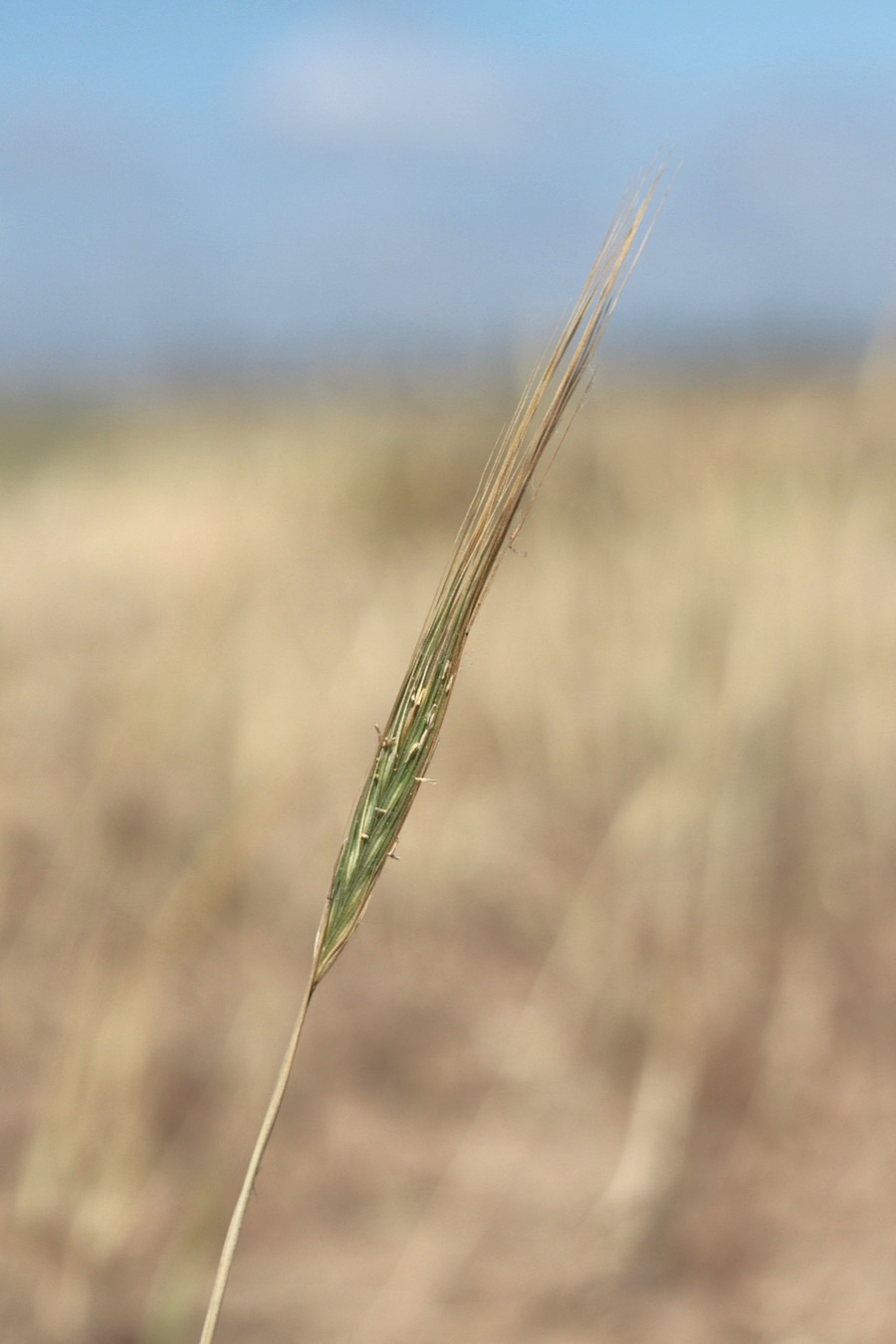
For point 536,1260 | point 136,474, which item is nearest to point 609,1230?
point 536,1260

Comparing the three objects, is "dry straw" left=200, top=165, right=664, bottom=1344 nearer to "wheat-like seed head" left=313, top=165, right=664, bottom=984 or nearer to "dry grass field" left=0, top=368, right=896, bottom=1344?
"wheat-like seed head" left=313, top=165, right=664, bottom=984

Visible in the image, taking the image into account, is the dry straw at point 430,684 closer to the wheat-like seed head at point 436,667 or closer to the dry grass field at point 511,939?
the wheat-like seed head at point 436,667

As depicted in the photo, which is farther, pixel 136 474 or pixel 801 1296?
pixel 136 474

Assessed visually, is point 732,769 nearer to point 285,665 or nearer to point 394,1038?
point 394,1038

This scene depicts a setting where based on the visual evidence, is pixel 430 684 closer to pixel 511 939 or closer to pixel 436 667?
pixel 436 667

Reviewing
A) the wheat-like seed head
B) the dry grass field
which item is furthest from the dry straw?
the dry grass field

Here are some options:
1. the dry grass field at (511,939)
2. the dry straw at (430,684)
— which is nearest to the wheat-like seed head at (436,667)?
the dry straw at (430,684)

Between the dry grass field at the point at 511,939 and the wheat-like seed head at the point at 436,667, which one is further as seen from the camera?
the dry grass field at the point at 511,939

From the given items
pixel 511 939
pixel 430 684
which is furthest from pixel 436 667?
pixel 511 939
